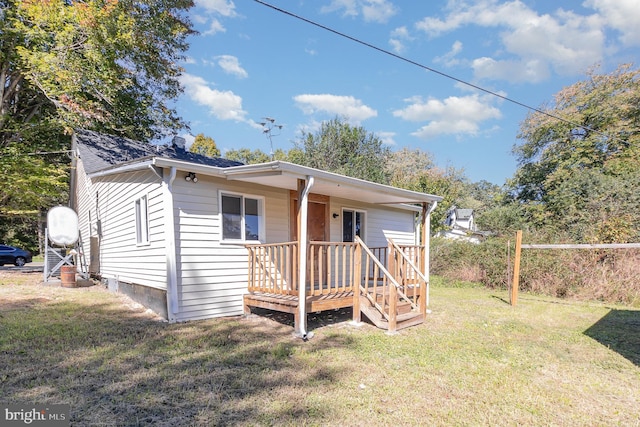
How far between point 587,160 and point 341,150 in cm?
1420

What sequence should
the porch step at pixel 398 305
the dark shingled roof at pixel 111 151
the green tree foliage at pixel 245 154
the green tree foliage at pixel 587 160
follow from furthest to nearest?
the green tree foliage at pixel 245 154 < the green tree foliage at pixel 587 160 < the dark shingled roof at pixel 111 151 < the porch step at pixel 398 305

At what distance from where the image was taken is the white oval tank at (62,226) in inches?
371

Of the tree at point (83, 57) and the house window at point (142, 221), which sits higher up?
the tree at point (83, 57)

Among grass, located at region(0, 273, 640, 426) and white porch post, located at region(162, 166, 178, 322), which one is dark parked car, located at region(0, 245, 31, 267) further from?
white porch post, located at region(162, 166, 178, 322)

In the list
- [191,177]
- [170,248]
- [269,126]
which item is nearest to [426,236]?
[191,177]

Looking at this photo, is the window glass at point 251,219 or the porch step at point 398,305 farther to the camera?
the window glass at point 251,219

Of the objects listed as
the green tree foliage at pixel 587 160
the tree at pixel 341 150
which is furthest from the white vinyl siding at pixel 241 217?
the tree at pixel 341 150

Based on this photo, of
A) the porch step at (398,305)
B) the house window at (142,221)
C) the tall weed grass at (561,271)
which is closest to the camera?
the porch step at (398,305)

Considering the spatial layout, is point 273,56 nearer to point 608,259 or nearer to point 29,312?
point 29,312

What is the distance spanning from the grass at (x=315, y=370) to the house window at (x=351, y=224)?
2748 millimetres

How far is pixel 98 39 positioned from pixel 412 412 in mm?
13279

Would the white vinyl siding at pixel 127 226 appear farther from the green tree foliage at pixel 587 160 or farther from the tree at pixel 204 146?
the tree at pixel 204 146

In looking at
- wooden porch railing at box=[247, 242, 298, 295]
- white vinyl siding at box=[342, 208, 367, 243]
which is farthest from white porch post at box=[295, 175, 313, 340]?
white vinyl siding at box=[342, 208, 367, 243]

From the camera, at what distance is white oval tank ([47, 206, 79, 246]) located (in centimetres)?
943
